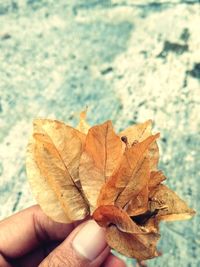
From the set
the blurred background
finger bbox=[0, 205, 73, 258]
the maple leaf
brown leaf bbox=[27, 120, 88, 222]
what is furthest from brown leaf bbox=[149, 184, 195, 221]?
the blurred background

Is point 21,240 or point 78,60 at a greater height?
point 78,60

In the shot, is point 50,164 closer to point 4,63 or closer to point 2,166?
point 2,166

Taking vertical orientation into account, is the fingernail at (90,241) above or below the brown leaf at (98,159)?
below

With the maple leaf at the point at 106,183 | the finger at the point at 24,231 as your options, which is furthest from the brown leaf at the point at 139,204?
the finger at the point at 24,231

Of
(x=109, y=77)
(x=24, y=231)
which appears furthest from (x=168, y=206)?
(x=109, y=77)

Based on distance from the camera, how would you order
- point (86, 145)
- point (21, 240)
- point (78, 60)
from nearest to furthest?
1. point (86, 145)
2. point (21, 240)
3. point (78, 60)

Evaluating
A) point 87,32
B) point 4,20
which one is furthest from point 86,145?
point 4,20

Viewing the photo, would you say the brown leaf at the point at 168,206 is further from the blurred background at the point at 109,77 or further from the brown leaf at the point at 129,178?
the blurred background at the point at 109,77
